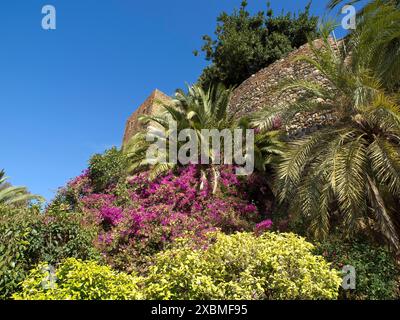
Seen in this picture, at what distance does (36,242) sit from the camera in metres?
7.14

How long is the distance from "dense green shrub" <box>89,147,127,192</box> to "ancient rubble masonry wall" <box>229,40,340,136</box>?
461 cm

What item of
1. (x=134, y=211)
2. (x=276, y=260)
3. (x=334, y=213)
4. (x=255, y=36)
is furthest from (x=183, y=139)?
(x=255, y=36)

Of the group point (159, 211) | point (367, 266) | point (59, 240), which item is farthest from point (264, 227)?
point (59, 240)

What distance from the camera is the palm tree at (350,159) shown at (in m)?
7.04

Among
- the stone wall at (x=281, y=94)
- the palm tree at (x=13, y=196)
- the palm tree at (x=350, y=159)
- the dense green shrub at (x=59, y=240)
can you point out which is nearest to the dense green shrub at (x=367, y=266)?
the palm tree at (x=350, y=159)

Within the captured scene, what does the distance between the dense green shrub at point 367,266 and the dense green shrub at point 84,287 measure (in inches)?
132

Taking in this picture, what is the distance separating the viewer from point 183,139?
11719 mm

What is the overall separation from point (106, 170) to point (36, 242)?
6.04m
